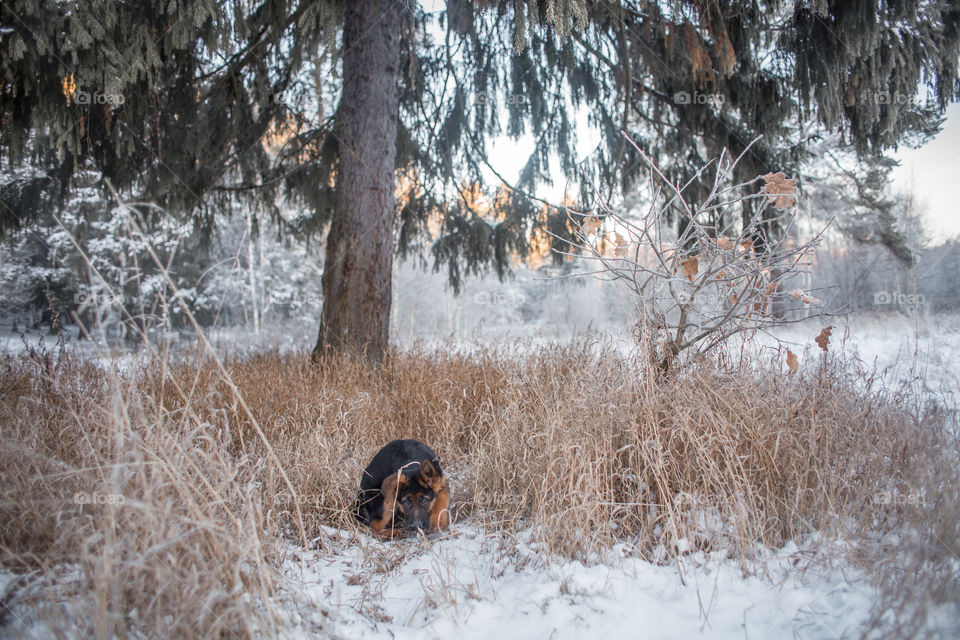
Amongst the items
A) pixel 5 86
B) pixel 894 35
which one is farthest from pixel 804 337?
pixel 5 86

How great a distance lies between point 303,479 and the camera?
2.56 metres

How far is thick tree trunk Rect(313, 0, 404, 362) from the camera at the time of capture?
14.8 feet

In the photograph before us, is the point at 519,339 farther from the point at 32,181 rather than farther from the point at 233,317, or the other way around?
the point at 233,317

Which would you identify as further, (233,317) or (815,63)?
(233,317)

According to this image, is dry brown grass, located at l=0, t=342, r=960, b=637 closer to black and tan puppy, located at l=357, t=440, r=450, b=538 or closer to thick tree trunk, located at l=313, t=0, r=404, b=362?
black and tan puppy, located at l=357, t=440, r=450, b=538

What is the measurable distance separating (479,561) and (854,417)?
217 centimetres

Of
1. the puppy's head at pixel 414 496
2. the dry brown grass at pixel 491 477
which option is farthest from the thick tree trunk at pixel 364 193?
the puppy's head at pixel 414 496

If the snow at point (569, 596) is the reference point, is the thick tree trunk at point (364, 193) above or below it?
above

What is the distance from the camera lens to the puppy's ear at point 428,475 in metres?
2.35

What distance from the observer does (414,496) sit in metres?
2.40

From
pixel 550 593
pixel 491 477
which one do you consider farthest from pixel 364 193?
pixel 550 593

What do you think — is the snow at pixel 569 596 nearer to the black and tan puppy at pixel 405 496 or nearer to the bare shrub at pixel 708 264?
the black and tan puppy at pixel 405 496

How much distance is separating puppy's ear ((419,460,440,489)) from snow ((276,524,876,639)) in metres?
0.33

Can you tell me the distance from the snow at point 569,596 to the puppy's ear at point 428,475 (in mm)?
334
